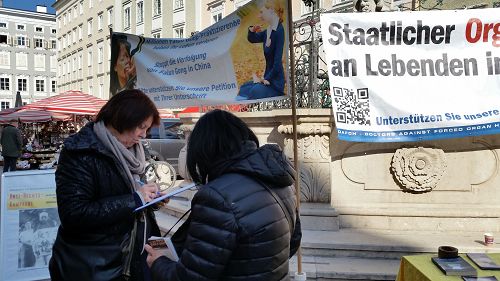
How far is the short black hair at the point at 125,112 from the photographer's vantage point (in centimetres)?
209

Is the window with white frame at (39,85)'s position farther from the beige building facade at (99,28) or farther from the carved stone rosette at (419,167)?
the carved stone rosette at (419,167)

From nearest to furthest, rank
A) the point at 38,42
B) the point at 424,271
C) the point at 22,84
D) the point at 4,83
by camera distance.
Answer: the point at 424,271, the point at 4,83, the point at 22,84, the point at 38,42

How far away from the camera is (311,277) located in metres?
3.88

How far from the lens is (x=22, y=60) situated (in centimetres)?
6531

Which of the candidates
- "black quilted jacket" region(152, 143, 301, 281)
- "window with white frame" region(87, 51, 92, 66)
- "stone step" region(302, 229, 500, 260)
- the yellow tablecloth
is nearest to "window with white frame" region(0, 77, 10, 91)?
"window with white frame" region(87, 51, 92, 66)

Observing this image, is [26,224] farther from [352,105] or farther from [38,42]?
[38,42]

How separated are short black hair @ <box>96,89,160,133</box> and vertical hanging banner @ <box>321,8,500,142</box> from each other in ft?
8.13

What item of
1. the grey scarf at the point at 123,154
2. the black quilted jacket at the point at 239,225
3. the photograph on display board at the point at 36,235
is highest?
the grey scarf at the point at 123,154

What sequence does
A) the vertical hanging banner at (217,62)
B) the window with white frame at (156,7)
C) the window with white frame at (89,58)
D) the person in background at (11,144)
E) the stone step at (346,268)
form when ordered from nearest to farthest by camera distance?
the vertical hanging banner at (217,62) → the stone step at (346,268) → the person in background at (11,144) → the window with white frame at (156,7) → the window with white frame at (89,58)

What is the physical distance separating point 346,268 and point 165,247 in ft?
8.59

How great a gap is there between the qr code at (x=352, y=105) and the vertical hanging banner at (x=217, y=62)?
1060 mm

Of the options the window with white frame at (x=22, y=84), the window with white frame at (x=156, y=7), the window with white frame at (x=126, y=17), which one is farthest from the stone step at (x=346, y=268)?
the window with white frame at (x=22, y=84)

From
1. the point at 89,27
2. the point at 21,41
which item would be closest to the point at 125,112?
the point at 89,27

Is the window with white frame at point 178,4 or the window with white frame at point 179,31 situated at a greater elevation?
the window with white frame at point 178,4
